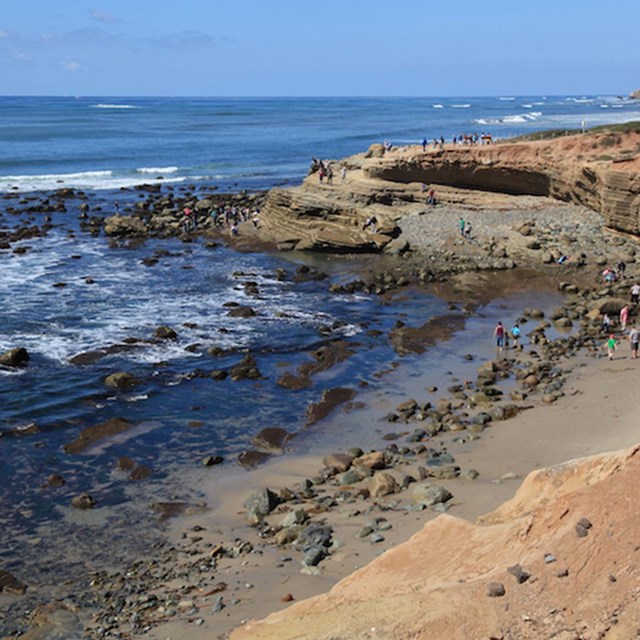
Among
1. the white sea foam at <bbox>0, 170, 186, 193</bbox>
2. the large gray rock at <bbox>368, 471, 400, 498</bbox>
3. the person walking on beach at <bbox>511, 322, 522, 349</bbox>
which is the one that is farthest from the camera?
the white sea foam at <bbox>0, 170, 186, 193</bbox>

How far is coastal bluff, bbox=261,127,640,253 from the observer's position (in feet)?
139

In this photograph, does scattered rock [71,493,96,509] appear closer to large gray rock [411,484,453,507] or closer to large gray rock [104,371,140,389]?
large gray rock [411,484,453,507]

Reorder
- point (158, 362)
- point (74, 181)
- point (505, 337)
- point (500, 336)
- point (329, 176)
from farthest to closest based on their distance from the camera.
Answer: point (74, 181) < point (329, 176) < point (505, 337) < point (500, 336) < point (158, 362)

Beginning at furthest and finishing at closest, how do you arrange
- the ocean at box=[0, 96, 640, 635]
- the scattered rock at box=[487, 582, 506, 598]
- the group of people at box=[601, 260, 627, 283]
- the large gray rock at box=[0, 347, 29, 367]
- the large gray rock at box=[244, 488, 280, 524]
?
the group of people at box=[601, 260, 627, 283] < the large gray rock at box=[0, 347, 29, 367] < the ocean at box=[0, 96, 640, 635] < the large gray rock at box=[244, 488, 280, 524] < the scattered rock at box=[487, 582, 506, 598]

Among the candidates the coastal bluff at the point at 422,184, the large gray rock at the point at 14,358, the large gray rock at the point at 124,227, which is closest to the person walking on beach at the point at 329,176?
the coastal bluff at the point at 422,184

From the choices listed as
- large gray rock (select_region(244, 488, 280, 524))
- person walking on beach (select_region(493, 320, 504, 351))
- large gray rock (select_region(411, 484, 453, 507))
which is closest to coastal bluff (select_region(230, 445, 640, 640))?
large gray rock (select_region(411, 484, 453, 507))

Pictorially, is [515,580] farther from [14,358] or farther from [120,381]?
[14,358]

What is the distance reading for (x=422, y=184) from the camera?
46750mm

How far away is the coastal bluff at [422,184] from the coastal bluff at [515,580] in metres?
31.1

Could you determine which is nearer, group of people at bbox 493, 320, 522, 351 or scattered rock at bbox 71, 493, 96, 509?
scattered rock at bbox 71, 493, 96, 509

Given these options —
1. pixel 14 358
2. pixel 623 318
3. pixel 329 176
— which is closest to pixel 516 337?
pixel 623 318

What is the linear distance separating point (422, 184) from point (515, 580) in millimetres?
38873

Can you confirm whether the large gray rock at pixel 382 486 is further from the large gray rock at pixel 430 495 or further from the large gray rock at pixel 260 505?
the large gray rock at pixel 260 505

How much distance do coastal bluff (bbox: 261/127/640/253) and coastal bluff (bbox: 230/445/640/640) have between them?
102ft
